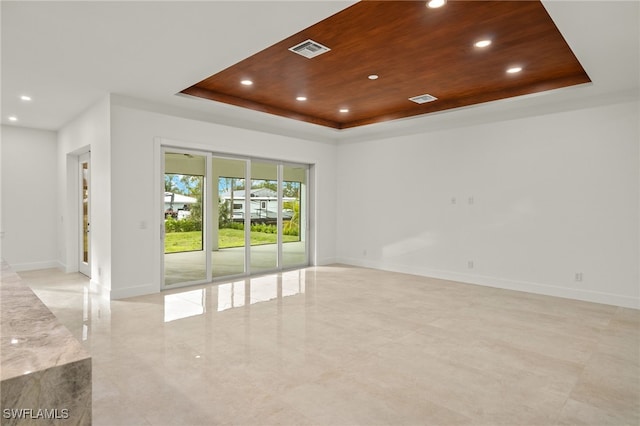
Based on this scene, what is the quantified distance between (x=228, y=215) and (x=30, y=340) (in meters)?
5.90

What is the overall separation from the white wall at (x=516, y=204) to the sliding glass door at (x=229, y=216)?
5.48 ft

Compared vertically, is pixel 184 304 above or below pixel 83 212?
below

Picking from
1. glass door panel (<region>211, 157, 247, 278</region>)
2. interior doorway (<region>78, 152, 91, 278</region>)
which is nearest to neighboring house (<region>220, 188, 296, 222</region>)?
glass door panel (<region>211, 157, 247, 278</region>)

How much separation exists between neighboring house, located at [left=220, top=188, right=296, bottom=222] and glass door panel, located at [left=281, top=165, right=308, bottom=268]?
0.07m

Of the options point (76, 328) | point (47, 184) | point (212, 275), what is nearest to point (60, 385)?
point (76, 328)

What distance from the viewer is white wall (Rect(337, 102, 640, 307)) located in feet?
17.4

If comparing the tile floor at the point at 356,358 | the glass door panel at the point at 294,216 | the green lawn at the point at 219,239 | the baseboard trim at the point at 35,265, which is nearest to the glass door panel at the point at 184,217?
the green lawn at the point at 219,239

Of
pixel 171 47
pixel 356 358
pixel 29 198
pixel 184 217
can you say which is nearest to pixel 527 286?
pixel 356 358

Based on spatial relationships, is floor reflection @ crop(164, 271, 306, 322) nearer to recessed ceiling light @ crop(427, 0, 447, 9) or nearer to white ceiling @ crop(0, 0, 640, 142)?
white ceiling @ crop(0, 0, 640, 142)

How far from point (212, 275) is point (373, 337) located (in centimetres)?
381

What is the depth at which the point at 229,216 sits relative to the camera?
22.9 ft

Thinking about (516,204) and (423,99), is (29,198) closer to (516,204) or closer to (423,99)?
(423,99)

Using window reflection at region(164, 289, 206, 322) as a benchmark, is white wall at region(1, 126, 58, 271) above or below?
above

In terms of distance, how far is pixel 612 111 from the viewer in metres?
5.31
